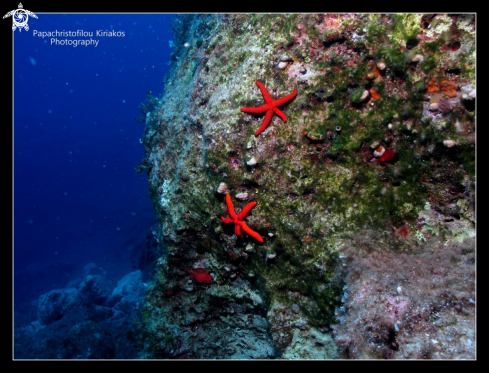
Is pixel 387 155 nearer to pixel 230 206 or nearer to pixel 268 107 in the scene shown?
pixel 268 107

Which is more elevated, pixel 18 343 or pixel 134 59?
pixel 134 59

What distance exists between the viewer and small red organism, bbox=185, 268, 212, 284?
516cm

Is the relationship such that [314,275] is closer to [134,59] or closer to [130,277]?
[130,277]

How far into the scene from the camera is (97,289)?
14.4 meters

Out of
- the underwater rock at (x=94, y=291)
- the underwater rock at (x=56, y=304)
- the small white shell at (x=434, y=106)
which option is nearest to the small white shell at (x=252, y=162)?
the small white shell at (x=434, y=106)

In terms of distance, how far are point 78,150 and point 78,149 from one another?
441 mm

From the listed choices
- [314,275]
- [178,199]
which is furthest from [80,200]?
[314,275]

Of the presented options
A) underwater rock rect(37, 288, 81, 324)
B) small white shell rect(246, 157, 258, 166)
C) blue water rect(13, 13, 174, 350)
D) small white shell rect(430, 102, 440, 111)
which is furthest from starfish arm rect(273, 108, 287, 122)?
blue water rect(13, 13, 174, 350)

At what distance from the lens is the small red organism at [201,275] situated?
5.16 meters

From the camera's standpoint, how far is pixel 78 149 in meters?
69.8

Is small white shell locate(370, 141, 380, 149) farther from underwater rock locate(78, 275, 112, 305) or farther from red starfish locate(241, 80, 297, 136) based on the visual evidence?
underwater rock locate(78, 275, 112, 305)

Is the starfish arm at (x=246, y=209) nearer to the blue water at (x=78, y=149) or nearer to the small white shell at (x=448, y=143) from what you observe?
the small white shell at (x=448, y=143)

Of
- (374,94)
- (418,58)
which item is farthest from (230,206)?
(418,58)
